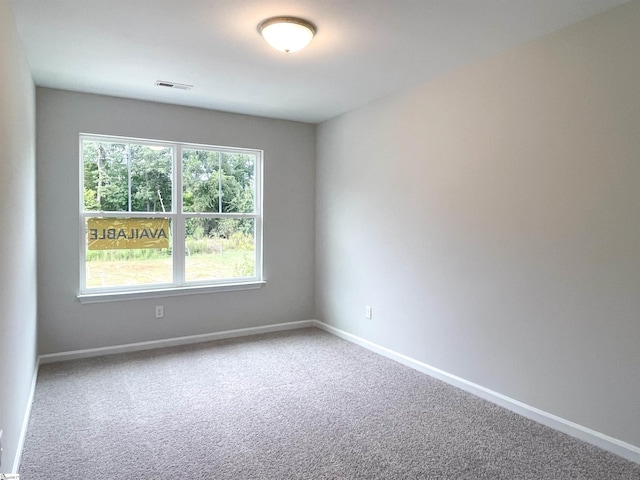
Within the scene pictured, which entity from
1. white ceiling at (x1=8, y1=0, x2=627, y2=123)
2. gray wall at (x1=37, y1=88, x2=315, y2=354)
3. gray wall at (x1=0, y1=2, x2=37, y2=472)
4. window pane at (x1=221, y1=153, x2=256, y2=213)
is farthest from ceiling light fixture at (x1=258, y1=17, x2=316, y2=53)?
window pane at (x1=221, y1=153, x2=256, y2=213)

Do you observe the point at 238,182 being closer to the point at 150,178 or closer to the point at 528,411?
the point at 150,178

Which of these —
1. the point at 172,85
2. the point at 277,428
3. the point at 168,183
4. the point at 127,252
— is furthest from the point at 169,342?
the point at 172,85

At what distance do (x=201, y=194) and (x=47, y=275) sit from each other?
1.59 m

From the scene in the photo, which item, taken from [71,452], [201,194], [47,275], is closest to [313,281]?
[201,194]

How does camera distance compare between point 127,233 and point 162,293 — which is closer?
point 127,233

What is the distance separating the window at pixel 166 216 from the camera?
13.4 feet

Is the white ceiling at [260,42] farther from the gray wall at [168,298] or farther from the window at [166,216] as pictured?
the window at [166,216]

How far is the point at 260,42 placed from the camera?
2.82m

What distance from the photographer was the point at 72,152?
390 centimetres

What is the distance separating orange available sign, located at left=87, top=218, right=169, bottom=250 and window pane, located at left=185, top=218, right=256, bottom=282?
27cm

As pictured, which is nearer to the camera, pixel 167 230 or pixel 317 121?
pixel 167 230

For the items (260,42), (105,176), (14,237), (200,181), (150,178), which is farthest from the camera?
(200,181)

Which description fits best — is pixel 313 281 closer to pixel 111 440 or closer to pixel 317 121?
pixel 317 121

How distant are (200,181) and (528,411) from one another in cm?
360
